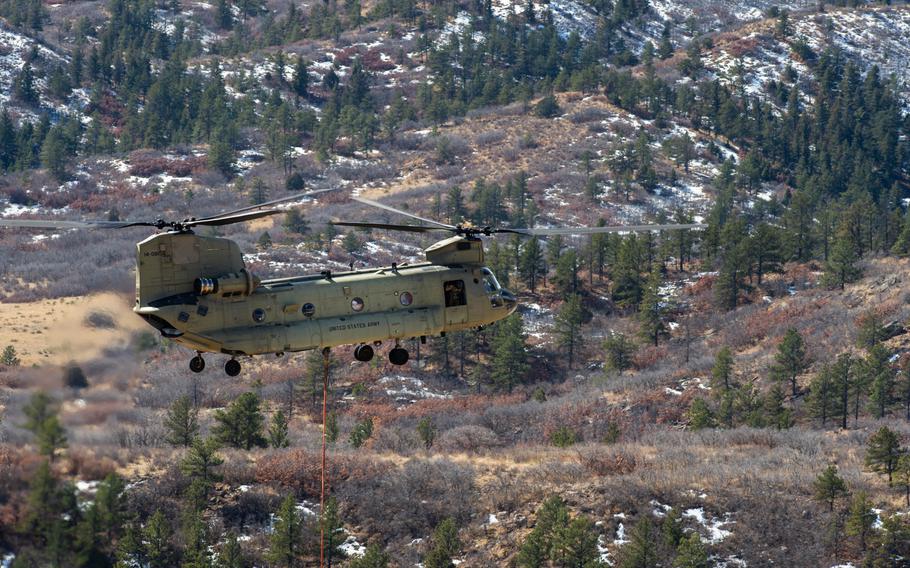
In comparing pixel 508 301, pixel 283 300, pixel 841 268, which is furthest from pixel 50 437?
pixel 841 268

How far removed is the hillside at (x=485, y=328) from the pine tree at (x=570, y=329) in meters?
0.86

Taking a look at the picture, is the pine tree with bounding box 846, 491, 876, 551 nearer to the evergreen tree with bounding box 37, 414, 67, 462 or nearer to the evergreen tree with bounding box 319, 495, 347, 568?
the evergreen tree with bounding box 319, 495, 347, 568

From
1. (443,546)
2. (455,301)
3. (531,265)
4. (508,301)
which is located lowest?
(443,546)

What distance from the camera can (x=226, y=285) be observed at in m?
37.0

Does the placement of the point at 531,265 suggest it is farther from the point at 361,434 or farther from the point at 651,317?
the point at 361,434

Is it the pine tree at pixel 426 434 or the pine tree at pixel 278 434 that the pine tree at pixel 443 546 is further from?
the pine tree at pixel 426 434

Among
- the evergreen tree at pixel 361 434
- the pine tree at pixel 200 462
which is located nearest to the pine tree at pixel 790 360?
the evergreen tree at pixel 361 434

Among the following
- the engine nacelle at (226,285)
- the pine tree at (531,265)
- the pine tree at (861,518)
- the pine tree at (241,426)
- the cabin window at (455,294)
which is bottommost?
the pine tree at (861,518)

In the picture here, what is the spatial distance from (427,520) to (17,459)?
1652 inches

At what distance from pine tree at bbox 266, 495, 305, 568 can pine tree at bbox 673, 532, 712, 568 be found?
1876cm

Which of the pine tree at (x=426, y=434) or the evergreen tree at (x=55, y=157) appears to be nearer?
the pine tree at (x=426, y=434)

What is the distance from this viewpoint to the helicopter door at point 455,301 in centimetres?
4131

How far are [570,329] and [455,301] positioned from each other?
2444 inches

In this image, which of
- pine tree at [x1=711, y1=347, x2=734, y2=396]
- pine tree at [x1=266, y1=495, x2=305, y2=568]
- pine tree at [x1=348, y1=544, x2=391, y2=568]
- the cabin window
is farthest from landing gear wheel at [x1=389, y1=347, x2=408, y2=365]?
pine tree at [x1=711, y1=347, x2=734, y2=396]
